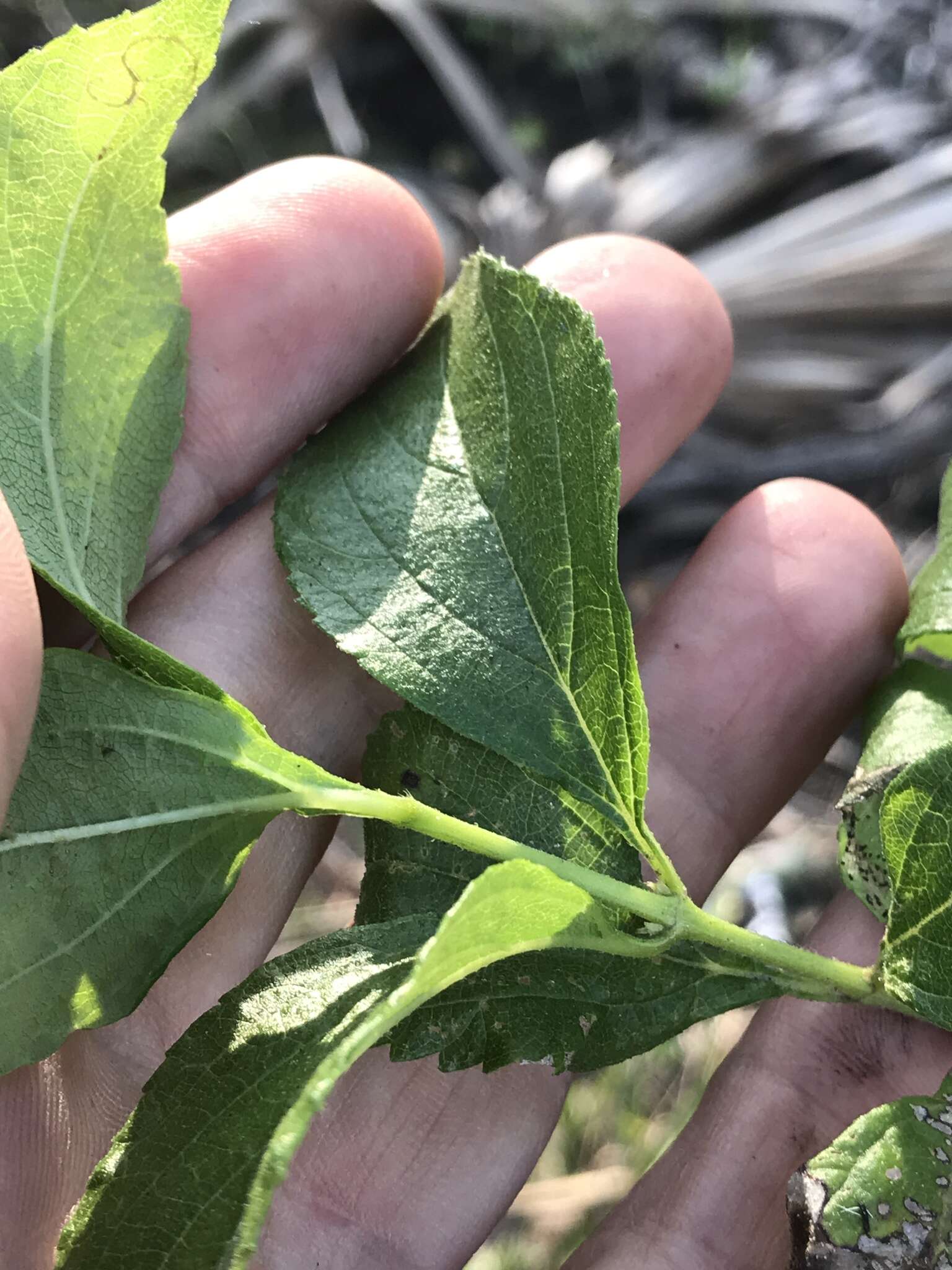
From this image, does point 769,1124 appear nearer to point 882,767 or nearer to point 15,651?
point 882,767

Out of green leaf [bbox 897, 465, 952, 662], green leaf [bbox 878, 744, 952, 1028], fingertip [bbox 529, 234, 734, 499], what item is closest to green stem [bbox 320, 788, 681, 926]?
green leaf [bbox 878, 744, 952, 1028]

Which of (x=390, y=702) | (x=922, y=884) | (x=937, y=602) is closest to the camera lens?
(x=922, y=884)

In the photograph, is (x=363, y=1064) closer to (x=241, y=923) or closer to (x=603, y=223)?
(x=241, y=923)

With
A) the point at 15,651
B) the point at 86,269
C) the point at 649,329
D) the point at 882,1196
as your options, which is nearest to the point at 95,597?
the point at 15,651

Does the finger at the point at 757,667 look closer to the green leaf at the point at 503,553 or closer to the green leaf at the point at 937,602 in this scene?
the green leaf at the point at 937,602

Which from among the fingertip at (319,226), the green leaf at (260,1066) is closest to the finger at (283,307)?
the fingertip at (319,226)

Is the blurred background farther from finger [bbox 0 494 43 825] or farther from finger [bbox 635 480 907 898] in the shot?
finger [bbox 0 494 43 825]
